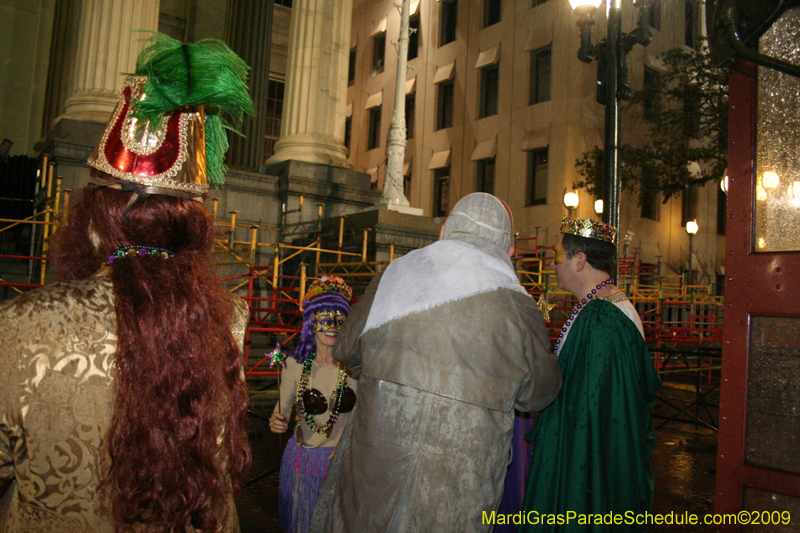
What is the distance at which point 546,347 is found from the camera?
8.55ft

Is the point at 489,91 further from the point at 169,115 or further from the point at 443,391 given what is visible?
the point at 169,115

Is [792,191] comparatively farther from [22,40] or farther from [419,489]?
[22,40]

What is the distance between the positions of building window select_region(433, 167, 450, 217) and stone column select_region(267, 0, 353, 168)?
42.7 ft

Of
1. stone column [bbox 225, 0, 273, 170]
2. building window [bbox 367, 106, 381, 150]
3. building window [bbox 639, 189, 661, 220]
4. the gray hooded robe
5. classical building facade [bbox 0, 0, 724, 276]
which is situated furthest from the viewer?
building window [bbox 367, 106, 381, 150]

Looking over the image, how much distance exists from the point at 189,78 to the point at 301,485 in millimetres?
2751

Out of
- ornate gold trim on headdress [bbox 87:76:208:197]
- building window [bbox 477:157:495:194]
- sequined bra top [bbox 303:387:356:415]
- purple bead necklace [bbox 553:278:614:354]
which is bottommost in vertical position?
sequined bra top [bbox 303:387:356:415]

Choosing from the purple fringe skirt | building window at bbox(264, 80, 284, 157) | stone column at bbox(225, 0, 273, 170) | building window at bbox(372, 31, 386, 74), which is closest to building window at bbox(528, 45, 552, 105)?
building window at bbox(372, 31, 386, 74)

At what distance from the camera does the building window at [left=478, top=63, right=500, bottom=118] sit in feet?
85.1

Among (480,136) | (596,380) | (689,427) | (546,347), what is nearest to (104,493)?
(546,347)

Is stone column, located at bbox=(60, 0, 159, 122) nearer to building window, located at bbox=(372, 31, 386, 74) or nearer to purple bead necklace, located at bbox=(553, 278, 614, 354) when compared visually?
purple bead necklace, located at bbox=(553, 278, 614, 354)

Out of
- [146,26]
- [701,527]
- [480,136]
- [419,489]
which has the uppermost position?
[480,136]

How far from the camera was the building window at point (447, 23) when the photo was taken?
28042mm

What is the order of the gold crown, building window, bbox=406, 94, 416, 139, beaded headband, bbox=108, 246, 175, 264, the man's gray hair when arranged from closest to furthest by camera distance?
beaded headband, bbox=108, 246, 175, 264, the man's gray hair, the gold crown, building window, bbox=406, 94, 416, 139

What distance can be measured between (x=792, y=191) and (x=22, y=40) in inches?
924
